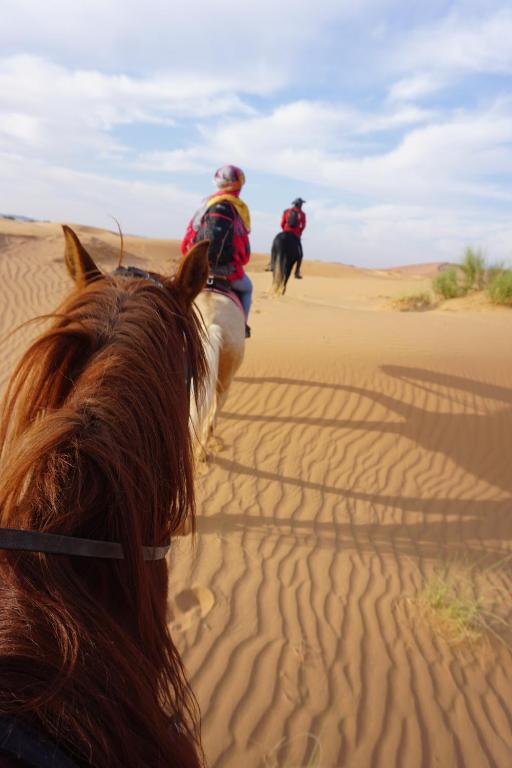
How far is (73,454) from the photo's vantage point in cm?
128

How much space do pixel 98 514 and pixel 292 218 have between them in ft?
39.1

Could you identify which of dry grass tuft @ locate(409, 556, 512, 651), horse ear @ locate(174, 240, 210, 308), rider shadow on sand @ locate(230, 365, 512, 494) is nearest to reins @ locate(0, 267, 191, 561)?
horse ear @ locate(174, 240, 210, 308)

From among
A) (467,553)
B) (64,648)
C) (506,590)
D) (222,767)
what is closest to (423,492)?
(467,553)

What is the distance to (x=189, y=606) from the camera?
3.65 meters

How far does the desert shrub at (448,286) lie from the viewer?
16.5 metres

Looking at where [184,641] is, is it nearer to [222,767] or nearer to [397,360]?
[222,767]

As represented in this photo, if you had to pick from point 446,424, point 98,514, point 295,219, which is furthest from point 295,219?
point 98,514

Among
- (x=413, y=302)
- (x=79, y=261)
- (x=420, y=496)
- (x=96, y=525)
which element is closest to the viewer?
(x=96, y=525)

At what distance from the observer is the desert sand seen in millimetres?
2963

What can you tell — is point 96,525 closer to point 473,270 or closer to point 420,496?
point 420,496

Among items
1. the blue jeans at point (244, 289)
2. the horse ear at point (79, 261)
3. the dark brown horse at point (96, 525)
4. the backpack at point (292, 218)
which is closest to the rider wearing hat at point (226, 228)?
the blue jeans at point (244, 289)

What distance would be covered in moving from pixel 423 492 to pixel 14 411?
4.88m

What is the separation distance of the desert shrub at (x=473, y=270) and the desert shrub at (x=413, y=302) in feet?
4.28

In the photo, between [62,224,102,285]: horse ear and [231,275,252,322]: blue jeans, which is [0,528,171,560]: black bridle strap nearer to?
[62,224,102,285]: horse ear
